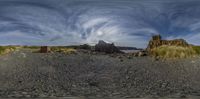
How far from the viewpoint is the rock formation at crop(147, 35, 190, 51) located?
39.1 meters

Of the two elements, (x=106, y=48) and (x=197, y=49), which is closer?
(x=197, y=49)

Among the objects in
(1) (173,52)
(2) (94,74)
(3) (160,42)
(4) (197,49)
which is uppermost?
(3) (160,42)

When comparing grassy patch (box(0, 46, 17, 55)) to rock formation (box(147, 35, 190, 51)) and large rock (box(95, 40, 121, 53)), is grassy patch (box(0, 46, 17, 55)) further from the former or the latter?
rock formation (box(147, 35, 190, 51))

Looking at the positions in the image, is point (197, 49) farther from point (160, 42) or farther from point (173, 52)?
point (173, 52)

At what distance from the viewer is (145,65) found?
33688 mm

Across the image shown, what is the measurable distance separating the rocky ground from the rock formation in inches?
133

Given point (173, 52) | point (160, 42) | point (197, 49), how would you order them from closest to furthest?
point (173, 52)
point (197, 49)
point (160, 42)

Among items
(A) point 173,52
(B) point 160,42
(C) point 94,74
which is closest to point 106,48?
(B) point 160,42

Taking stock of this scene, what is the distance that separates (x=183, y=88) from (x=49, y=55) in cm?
1344

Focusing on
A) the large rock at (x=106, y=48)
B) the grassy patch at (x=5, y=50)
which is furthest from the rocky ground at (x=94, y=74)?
the large rock at (x=106, y=48)

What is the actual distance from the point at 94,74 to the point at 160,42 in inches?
440

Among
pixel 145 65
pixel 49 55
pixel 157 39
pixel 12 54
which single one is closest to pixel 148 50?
pixel 157 39

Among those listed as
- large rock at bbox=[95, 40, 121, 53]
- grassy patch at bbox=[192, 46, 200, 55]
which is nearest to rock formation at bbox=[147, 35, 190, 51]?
grassy patch at bbox=[192, 46, 200, 55]

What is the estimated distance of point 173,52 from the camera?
36.4 m
